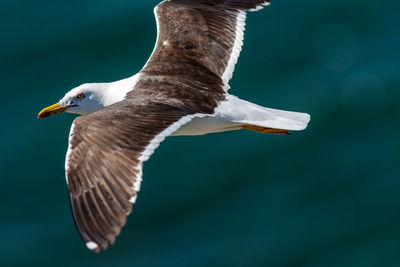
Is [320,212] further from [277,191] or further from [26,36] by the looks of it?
[26,36]

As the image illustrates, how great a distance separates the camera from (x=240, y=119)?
7016mm

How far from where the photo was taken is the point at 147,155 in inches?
239

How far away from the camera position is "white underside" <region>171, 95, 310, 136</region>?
702cm

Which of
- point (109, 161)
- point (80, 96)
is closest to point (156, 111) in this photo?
point (109, 161)

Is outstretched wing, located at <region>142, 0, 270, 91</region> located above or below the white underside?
above

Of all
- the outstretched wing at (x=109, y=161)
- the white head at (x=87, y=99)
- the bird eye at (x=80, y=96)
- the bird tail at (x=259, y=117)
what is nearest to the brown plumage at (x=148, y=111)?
the outstretched wing at (x=109, y=161)

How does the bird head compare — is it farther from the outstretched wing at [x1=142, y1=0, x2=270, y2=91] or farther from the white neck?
the outstretched wing at [x1=142, y1=0, x2=270, y2=91]

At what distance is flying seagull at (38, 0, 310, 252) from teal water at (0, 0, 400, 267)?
6.14 ft

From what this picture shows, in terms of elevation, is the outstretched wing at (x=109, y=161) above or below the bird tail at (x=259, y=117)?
below

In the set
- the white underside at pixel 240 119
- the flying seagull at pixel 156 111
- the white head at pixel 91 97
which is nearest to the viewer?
the flying seagull at pixel 156 111

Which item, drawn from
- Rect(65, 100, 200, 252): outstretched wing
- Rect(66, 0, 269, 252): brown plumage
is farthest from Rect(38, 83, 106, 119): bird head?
Rect(65, 100, 200, 252): outstretched wing

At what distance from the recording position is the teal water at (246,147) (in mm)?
9141

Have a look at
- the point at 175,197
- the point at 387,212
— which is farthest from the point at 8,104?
the point at 387,212

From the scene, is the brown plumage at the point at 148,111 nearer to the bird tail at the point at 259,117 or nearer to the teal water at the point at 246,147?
the bird tail at the point at 259,117
